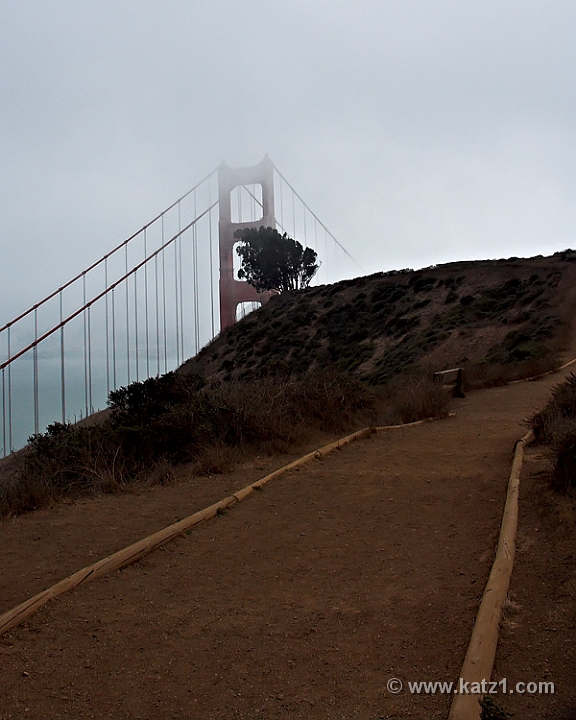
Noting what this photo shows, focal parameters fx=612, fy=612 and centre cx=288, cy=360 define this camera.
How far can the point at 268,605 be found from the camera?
11.0 feet

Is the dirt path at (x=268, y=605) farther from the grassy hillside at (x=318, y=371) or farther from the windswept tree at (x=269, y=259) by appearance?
the windswept tree at (x=269, y=259)

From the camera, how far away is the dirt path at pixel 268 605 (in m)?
2.50

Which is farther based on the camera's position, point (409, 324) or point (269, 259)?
point (269, 259)

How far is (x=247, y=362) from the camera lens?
103ft

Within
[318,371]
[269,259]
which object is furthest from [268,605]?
[269,259]

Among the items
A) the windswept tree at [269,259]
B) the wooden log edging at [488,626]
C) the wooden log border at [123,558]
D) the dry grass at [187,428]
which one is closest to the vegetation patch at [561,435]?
the wooden log edging at [488,626]

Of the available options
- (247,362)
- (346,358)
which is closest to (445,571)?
(346,358)

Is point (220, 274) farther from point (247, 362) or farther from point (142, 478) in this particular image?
point (142, 478)

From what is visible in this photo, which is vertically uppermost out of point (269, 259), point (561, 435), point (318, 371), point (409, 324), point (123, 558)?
point (269, 259)

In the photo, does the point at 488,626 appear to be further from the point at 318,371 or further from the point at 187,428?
the point at 318,371

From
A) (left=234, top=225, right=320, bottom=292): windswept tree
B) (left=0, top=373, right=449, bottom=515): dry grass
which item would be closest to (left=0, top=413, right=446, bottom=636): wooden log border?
(left=0, top=373, right=449, bottom=515): dry grass

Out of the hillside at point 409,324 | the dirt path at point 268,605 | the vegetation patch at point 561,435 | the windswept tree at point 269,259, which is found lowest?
the dirt path at point 268,605

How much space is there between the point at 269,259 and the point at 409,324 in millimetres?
18536

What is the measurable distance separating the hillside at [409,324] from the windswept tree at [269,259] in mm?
5256
